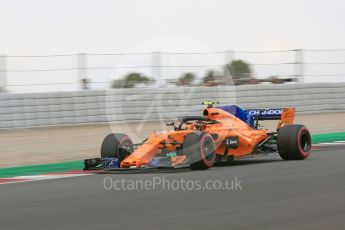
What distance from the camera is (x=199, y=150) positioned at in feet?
31.8

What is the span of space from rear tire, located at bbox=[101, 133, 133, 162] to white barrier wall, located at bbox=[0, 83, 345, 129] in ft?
20.8

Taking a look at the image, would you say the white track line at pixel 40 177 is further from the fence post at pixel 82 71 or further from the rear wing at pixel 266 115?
the fence post at pixel 82 71

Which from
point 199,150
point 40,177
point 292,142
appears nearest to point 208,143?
point 199,150

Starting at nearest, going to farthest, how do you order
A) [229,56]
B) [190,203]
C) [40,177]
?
1. [190,203]
2. [40,177]
3. [229,56]

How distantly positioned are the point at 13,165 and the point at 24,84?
7256mm

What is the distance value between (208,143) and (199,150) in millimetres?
192

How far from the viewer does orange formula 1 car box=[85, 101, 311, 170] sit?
32.5ft

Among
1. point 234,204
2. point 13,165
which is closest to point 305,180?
point 234,204

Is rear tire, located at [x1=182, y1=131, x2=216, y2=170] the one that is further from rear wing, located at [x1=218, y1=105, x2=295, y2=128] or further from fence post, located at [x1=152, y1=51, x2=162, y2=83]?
fence post, located at [x1=152, y1=51, x2=162, y2=83]

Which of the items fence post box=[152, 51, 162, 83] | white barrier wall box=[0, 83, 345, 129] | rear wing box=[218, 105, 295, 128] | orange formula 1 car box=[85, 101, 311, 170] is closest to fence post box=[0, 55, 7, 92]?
white barrier wall box=[0, 83, 345, 129]

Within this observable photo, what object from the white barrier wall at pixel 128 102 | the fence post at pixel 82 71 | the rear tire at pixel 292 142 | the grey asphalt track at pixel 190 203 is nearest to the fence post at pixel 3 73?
the white barrier wall at pixel 128 102

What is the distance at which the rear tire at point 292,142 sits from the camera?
10.8 meters

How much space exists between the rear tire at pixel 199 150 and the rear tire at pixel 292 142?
54.2 inches

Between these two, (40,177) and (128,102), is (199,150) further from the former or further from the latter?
(128,102)
